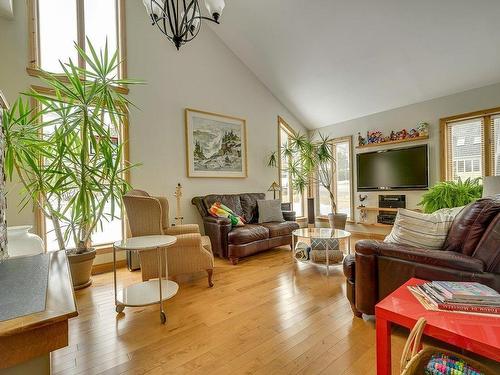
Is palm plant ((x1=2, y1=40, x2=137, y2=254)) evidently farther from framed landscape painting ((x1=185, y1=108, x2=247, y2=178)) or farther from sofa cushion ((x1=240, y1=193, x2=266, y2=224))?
sofa cushion ((x1=240, y1=193, x2=266, y2=224))

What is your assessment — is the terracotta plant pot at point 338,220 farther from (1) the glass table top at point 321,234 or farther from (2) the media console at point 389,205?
(1) the glass table top at point 321,234

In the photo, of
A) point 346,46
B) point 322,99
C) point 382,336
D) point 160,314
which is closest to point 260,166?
point 322,99

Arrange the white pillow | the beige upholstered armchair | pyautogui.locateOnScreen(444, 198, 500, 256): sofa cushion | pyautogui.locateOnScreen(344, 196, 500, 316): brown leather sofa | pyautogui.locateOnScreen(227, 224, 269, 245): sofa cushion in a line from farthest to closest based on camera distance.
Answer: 1. pyautogui.locateOnScreen(227, 224, 269, 245): sofa cushion
2. the beige upholstered armchair
3. the white pillow
4. pyautogui.locateOnScreen(444, 198, 500, 256): sofa cushion
5. pyautogui.locateOnScreen(344, 196, 500, 316): brown leather sofa

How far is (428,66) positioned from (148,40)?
4.17m

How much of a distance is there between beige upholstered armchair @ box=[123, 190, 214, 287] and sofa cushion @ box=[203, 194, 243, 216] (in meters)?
1.18

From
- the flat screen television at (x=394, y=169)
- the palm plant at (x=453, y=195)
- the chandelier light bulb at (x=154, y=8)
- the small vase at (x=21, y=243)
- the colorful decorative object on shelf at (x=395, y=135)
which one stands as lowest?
the small vase at (x=21, y=243)

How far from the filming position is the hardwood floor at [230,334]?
A: 1478 millimetres

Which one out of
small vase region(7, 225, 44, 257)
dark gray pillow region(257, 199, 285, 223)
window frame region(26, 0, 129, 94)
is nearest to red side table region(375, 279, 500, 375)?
small vase region(7, 225, 44, 257)

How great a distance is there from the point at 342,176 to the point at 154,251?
4.30m

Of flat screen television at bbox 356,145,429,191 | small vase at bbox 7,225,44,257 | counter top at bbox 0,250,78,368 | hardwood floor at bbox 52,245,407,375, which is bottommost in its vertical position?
hardwood floor at bbox 52,245,407,375

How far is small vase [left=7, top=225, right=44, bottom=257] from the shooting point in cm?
180

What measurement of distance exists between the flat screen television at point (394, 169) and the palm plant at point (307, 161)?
651mm

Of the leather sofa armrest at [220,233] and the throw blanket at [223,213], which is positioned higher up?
the throw blanket at [223,213]

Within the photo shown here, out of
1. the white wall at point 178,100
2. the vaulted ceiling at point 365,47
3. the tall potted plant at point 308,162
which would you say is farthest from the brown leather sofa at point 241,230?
the vaulted ceiling at point 365,47
